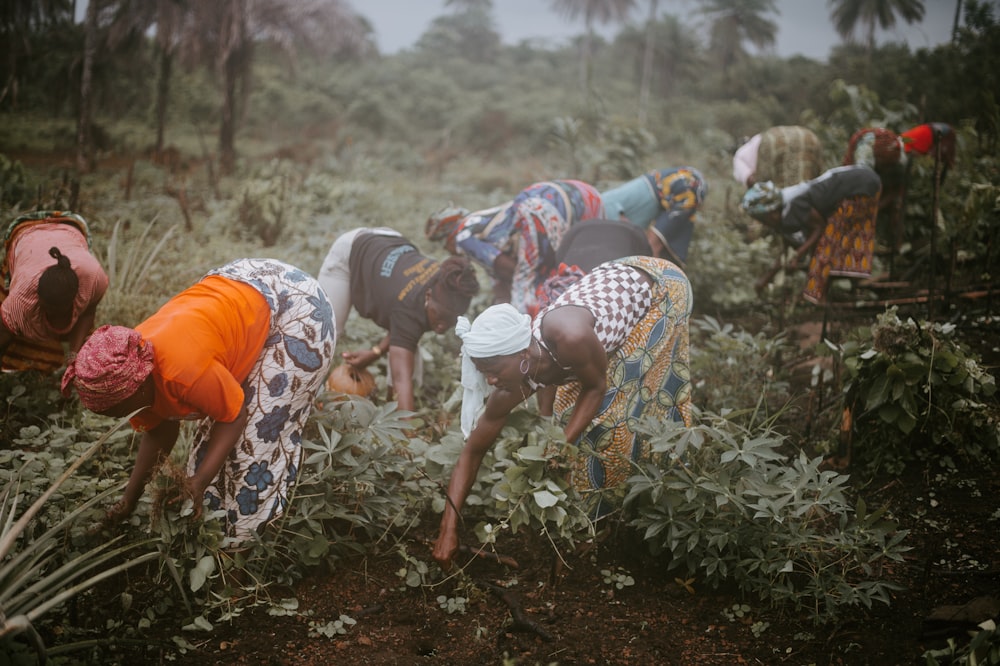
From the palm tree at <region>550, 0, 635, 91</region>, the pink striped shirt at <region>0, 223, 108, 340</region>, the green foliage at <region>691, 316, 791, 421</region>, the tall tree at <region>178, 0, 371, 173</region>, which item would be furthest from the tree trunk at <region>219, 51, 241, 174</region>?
the palm tree at <region>550, 0, 635, 91</region>

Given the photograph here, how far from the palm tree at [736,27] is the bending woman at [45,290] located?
89.0 ft

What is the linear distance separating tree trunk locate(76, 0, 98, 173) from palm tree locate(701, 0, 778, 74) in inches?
931

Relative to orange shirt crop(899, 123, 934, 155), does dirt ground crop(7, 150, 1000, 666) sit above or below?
below

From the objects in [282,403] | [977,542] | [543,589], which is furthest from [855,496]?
[282,403]

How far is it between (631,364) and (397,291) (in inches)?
50.6

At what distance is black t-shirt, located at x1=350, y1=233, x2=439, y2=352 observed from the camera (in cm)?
350

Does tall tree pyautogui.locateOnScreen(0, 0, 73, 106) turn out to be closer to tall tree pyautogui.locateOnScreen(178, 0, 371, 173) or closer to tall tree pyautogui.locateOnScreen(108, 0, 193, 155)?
tall tree pyautogui.locateOnScreen(108, 0, 193, 155)

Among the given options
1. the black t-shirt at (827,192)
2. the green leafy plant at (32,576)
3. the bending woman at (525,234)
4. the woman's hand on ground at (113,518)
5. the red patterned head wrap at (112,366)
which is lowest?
the woman's hand on ground at (113,518)

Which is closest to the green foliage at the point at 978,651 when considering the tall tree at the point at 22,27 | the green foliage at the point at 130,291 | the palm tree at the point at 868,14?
the green foliage at the point at 130,291

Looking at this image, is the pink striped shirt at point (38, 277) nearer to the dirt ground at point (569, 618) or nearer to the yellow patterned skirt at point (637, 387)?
the dirt ground at point (569, 618)

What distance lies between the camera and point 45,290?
325cm

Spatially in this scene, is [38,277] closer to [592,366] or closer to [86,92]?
[592,366]

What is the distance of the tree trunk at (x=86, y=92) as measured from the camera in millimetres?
7789

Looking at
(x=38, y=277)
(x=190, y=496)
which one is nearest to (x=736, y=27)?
(x=38, y=277)
